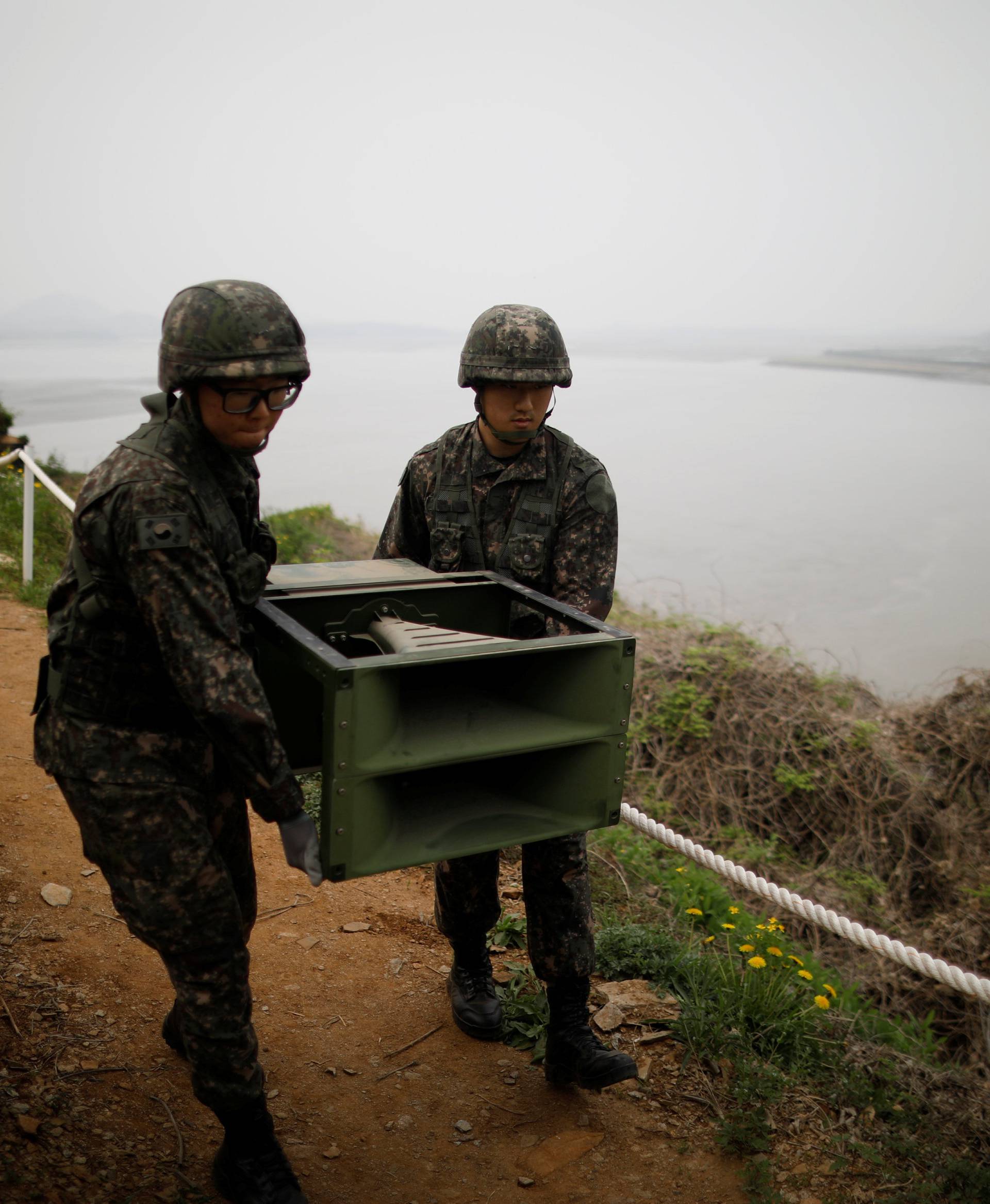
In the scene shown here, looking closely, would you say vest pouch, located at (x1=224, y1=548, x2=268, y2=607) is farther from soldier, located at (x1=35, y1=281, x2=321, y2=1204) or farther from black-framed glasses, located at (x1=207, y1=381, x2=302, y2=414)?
black-framed glasses, located at (x1=207, y1=381, x2=302, y2=414)

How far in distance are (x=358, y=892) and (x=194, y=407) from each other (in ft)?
7.67

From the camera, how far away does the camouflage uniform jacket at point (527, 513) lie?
9.76ft

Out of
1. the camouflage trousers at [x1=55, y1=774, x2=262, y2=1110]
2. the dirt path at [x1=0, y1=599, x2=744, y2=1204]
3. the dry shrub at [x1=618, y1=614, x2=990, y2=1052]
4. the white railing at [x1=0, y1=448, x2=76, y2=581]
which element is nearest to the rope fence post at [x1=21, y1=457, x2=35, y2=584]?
the white railing at [x1=0, y1=448, x2=76, y2=581]

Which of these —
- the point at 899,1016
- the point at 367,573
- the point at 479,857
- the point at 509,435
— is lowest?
the point at 899,1016

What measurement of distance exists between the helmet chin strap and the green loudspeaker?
0.41 metres

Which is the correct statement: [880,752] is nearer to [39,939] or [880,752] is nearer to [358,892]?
[358,892]

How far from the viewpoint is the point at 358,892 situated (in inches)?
158

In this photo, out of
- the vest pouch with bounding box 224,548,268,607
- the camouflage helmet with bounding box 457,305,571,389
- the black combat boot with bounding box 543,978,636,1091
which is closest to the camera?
the vest pouch with bounding box 224,548,268,607

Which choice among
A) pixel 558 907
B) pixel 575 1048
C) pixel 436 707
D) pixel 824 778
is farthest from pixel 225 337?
pixel 824 778

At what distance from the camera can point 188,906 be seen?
2.25 m

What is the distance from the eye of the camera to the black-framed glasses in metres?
2.19

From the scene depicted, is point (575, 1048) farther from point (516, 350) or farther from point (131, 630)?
point (516, 350)

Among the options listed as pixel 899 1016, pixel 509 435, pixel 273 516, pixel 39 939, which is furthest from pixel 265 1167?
pixel 273 516

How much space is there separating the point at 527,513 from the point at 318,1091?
1701mm
